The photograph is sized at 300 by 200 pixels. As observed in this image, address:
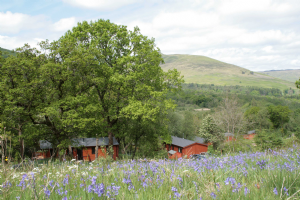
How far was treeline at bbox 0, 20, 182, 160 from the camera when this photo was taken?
15.3m

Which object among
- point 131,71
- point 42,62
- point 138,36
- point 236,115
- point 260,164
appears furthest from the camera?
point 236,115

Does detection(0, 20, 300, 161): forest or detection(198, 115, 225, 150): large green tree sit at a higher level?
detection(0, 20, 300, 161): forest

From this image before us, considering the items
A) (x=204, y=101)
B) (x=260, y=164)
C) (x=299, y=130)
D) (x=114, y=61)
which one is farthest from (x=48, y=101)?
(x=204, y=101)

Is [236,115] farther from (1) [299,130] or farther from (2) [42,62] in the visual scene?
(2) [42,62]

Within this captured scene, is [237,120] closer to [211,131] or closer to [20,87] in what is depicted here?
[211,131]

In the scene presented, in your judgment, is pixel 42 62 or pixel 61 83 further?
pixel 61 83

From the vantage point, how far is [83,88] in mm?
19172

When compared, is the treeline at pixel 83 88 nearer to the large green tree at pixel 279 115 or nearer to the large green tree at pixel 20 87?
the large green tree at pixel 20 87

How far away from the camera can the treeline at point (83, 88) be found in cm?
1527

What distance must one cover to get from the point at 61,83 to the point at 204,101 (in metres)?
133

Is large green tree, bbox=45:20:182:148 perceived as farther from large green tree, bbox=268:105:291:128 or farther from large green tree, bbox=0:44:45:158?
large green tree, bbox=268:105:291:128

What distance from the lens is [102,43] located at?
20812 millimetres

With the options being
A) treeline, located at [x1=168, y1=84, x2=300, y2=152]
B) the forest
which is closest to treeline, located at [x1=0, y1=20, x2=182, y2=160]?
the forest

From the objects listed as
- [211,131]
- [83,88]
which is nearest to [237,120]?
[211,131]
